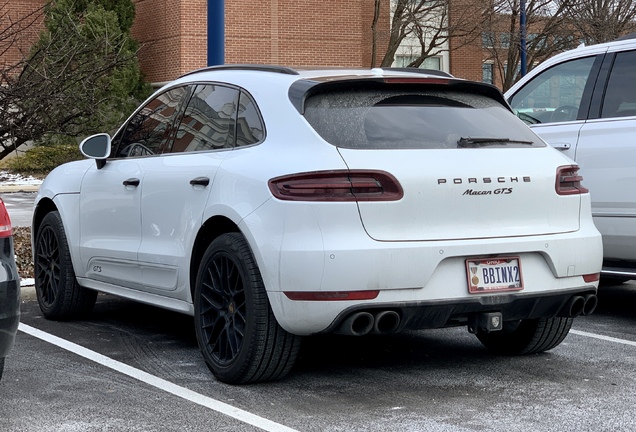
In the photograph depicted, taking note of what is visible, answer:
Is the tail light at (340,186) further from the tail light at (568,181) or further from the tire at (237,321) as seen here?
the tail light at (568,181)

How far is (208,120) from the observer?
6418 mm

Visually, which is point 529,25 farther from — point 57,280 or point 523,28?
point 57,280

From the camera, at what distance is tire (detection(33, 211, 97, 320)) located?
7727 mm

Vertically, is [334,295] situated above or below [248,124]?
below

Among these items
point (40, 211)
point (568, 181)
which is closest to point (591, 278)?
point (568, 181)

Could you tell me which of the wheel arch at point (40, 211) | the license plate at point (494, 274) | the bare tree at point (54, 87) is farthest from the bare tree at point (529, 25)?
the license plate at point (494, 274)

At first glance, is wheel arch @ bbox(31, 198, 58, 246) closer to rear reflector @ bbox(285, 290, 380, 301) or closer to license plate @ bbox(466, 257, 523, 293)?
rear reflector @ bbox(285, 290, 380, 301)

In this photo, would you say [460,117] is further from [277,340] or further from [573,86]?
[573,86]

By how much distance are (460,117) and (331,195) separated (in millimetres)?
1057

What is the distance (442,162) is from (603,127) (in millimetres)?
2642

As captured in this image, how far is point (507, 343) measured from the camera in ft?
21.7

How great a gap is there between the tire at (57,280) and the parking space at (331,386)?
0.19m

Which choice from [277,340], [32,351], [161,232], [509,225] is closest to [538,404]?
[509,225]

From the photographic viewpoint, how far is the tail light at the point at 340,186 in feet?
17.4
